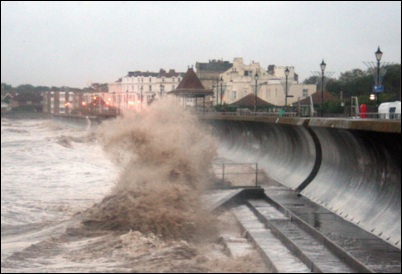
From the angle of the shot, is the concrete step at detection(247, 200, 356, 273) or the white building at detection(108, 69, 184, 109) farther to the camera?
the white building at detection(108, 69, 184, 109)

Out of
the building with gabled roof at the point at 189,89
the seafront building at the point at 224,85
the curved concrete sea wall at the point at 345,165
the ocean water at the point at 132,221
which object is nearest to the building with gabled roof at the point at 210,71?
the seafront building at the point at 224,85

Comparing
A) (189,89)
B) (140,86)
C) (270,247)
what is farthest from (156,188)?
(140,86)

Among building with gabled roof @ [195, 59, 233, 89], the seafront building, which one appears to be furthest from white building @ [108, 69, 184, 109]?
building with gabled roof @ [195, 59, 233, 89]

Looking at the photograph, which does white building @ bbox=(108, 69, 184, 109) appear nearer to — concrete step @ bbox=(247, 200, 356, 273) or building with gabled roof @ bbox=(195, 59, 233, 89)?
building with gabled roof @ bbox=(195, 59, 233, 89)

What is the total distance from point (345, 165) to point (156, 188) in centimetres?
476

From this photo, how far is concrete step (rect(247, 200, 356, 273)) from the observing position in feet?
35.3

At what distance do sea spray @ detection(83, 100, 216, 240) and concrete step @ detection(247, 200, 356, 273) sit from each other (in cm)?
149

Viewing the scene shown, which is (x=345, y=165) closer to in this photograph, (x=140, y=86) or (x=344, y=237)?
(x=344, y=237)

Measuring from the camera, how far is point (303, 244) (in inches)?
496

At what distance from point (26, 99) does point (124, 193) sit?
112 feet

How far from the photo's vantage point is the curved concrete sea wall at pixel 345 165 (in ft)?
37.6

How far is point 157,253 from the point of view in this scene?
13125 millimetres

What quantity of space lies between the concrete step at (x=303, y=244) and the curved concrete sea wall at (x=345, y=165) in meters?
0.95

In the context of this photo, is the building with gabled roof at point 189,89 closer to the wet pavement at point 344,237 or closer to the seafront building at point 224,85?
the seafront building at point 224,85
